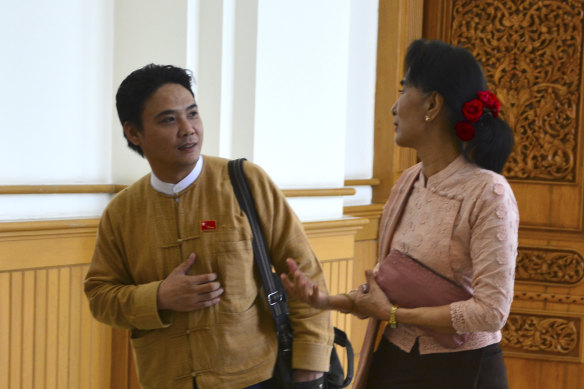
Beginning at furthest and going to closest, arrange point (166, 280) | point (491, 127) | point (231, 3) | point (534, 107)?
point (534, 107)
point (231, 3)
point (166, 280)
point (491, 127)

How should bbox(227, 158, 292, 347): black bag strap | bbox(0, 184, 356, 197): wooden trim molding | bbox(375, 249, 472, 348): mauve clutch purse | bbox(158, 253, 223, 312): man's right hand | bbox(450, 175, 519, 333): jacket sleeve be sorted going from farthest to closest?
bbox(0, 184, 356, 197): wooden trim molding
bbox(227, 158, 292, 347): black bag strap
bbox(158, 253, 223, 312): man's right hand
bbox(375, 249, 472, 348): mauve clutch purse
bbox(450, 175, 519, 333): jacket sleeve

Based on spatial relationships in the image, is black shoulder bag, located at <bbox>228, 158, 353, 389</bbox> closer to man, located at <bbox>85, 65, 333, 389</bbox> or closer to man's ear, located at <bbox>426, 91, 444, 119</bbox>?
man, located at <bbox>85, 65, 333, 389</bbox>

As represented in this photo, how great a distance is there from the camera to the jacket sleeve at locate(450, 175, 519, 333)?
4.98 ft

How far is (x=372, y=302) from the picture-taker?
1.68 metres

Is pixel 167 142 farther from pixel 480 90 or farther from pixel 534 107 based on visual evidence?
pixel 534 107

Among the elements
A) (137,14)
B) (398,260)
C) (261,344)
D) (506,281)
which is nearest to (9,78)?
(137,14)

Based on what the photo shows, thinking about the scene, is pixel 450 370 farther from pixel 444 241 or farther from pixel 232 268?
pixel 232 268

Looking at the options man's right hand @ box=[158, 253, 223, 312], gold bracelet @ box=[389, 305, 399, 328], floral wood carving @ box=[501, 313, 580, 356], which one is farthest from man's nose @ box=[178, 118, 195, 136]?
floral wood carving @ box=[501, 313, 580, 356]

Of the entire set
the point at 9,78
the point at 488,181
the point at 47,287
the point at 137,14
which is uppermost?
the point at 137,14

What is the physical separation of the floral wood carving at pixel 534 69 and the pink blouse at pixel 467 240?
2.69m

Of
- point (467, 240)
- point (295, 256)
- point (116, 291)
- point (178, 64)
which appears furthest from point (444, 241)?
point (178, 64)

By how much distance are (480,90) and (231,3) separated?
167 cm

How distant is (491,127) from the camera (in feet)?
5.40

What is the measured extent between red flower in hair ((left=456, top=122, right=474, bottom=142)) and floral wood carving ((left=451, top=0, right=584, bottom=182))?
2.73 meters
